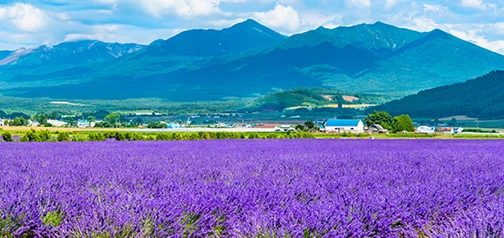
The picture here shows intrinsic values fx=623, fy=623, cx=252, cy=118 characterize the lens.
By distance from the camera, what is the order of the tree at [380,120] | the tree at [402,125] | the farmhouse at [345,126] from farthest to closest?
1. the tree at [380,120]
2. the tree at [402,125]
3. the farmhouse at [345,126]

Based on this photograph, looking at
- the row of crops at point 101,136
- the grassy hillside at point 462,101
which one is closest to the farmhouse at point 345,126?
the row of crops at point 101,136

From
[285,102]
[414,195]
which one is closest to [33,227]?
[414,195]

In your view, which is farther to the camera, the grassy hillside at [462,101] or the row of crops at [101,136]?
the grassy hillside at [462,101]

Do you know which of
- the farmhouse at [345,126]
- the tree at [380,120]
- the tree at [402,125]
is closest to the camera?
the farmhouse at [345,126]

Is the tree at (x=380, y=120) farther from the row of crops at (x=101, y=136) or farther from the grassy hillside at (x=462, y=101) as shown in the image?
the grassy hillside at (x=462, y=101)

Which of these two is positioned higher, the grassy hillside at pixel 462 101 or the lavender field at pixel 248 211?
the grassy hillside at pixel 462 101

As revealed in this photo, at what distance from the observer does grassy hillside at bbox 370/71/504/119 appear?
496 feet

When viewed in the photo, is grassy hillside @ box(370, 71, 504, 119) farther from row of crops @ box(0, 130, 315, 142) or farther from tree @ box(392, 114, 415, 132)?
row of crops @ box(0, 130, 315, 142)

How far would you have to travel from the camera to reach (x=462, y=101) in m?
165

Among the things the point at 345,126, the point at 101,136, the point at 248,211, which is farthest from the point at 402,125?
the point at 248,211

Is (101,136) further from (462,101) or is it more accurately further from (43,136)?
(462,101)

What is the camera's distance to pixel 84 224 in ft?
16.7

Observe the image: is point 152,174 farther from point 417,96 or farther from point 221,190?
point 417,96

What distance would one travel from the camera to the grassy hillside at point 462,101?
15112cm
